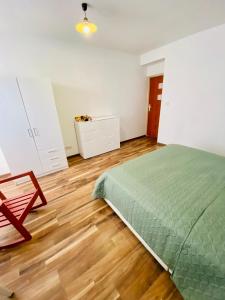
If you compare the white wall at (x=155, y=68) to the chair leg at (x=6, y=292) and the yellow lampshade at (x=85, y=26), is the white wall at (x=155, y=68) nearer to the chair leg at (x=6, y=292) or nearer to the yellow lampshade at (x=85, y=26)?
the yellow lampshade at (x=85, y=26)

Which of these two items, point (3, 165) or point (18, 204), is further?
point (3, 165)

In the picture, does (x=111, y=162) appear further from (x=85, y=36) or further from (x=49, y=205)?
(x=85, y=36)

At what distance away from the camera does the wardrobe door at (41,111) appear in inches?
84.4

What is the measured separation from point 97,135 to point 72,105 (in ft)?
2.99

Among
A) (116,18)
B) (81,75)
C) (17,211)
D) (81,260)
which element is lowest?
(81,260)

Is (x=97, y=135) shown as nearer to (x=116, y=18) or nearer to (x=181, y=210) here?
(x=116, y=18)

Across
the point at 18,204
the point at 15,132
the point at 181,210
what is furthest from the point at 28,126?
the point at 181,210

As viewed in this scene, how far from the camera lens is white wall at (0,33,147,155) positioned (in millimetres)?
2379

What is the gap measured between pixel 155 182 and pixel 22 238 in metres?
1.59

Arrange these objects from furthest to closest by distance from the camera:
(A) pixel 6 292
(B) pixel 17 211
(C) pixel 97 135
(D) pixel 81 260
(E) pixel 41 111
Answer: (C) pixel 97 135, (E) pixel 41 111, (B) pixel 17 211, (D) pixel 81 260, (A) pixel 6 292

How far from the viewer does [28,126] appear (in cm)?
228

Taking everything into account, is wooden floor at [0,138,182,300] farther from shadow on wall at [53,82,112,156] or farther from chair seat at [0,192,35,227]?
shadow on wall at [53,82,112,156]

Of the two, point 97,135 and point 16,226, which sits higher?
point 97,135

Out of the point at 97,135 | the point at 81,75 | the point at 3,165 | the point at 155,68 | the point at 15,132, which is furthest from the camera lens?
the point at 155,68
